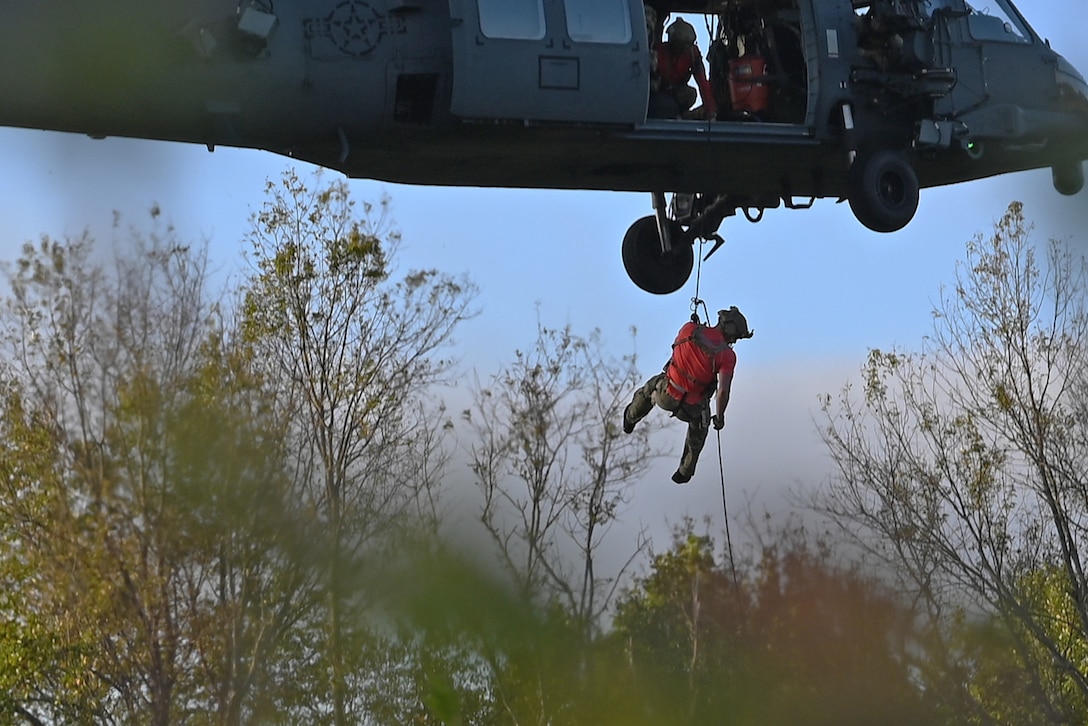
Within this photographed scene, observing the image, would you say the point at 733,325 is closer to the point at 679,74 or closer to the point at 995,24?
the point at 679,74

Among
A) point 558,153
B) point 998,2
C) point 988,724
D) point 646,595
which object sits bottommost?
point 988,724

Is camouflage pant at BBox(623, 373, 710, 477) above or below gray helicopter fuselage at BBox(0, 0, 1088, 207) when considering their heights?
below

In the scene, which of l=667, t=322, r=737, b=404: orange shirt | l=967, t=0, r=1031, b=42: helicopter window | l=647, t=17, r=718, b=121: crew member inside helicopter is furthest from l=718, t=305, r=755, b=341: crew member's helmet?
l=967, t=0, r=1031, b=42: helicopter window

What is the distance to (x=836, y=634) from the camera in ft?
54.6

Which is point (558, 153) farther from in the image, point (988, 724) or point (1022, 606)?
point (1022, 606)

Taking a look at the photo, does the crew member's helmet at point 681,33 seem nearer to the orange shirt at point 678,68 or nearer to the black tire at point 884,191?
the orange shirt at point 678,68

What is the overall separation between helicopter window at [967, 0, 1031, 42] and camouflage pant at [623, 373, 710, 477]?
439 cm

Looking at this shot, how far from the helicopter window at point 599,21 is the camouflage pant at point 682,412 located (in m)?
3.11

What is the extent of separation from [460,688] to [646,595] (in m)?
4.67

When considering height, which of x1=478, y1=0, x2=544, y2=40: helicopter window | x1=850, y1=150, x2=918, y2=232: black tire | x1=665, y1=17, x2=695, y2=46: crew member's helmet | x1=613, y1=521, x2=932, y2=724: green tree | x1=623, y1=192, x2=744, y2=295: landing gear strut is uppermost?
x1=665, y1=17, x2=695, y2=46: crew member's helmet

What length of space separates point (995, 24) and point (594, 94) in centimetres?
463

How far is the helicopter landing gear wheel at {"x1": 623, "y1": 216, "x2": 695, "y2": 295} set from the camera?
1694 cm

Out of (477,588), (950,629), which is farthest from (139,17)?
(950,629)

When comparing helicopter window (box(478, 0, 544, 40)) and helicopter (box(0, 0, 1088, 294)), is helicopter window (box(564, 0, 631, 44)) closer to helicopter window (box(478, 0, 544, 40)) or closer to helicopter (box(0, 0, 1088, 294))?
helicopter (box(0, 0, 1088, 294))
